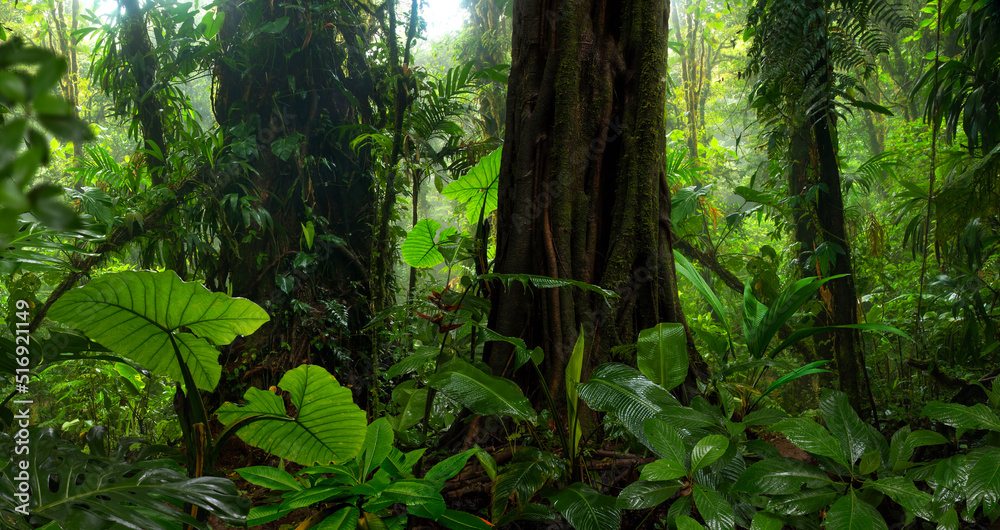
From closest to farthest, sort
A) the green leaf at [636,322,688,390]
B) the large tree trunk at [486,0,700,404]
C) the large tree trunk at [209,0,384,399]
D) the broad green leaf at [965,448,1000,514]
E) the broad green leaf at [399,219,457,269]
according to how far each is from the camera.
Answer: the broad green leaf at [965,448,1000,514] → the green leaf at [636,322,688,390] → the large tree trunk at [486,0,700,404] → the broad green leaf at [399,219,457,269] → the large tree trunk at [209,0,384,399]

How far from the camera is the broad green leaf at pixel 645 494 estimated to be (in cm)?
112

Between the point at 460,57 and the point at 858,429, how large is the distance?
8.79 metres

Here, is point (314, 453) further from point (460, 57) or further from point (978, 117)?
point (460, 57)

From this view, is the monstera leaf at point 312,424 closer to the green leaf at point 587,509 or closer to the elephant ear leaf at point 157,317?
the elephant ear leaf at point 157,317

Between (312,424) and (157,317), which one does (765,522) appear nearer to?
(312,424)

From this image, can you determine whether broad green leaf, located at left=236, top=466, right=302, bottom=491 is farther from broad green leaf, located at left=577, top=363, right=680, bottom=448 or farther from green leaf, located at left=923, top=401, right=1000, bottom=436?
green leaf, located at left=923, top=401, right=1000, bottom=436

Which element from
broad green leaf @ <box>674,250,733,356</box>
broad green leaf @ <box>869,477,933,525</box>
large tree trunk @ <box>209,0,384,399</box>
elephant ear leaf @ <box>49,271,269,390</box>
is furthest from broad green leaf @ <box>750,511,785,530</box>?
large tree trunk @ <box>209,0,384,399</box>

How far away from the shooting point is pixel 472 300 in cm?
194

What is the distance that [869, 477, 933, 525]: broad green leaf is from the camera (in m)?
1.07

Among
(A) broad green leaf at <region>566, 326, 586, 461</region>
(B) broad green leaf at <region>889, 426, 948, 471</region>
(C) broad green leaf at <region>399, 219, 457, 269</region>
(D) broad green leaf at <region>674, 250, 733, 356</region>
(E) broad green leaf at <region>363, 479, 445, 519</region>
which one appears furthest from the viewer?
(C) broad green leaf at <region>399, 219, 457, 269</region>

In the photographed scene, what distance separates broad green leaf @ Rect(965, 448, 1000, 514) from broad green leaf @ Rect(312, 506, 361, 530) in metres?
1.26

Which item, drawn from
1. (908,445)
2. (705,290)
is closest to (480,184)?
(705,290)

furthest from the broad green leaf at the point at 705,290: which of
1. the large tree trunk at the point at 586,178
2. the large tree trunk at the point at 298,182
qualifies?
the large tree trunk at the point at 298,182

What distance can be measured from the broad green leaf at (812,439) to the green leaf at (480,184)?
1505 millimetres
